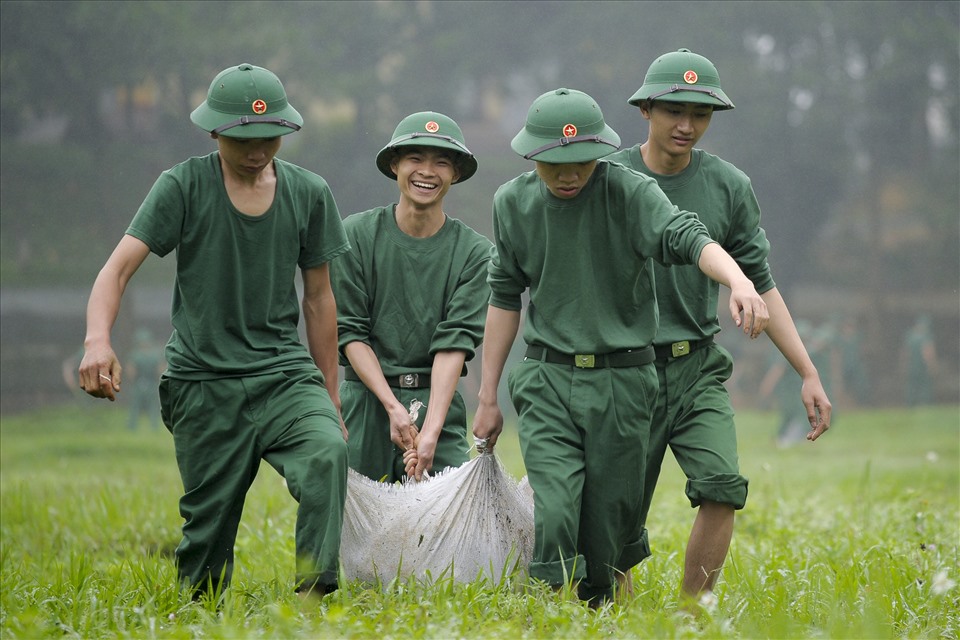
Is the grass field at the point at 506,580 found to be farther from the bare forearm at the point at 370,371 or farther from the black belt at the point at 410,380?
the black belt at the point at 410,380

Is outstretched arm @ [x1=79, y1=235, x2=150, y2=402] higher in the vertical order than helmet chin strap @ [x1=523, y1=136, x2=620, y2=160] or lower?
lower

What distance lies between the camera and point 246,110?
453 cm

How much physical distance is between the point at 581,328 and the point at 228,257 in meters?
1.23

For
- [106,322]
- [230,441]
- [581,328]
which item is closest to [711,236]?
[581,328]

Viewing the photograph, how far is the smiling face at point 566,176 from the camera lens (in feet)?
14.9

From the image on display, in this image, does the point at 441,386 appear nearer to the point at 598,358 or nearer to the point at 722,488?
the point at 598,358

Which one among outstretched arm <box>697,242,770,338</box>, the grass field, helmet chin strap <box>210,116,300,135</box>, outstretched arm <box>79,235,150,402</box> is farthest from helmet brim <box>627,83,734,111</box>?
outstretched arm <box>79,235,150,402</box>

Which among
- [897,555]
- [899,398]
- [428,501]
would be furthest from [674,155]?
[899,398]

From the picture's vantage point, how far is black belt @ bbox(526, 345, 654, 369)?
4.65 meters

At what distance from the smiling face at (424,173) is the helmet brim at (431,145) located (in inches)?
1.7

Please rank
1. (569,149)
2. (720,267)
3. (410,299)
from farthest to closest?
(410,299)
(569,149)
(720,267)

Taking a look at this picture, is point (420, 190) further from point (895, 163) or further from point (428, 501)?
point (895, 163)

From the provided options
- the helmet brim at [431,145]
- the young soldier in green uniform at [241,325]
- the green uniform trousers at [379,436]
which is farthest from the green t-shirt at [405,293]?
the young soldier in green uniform at [241,325]

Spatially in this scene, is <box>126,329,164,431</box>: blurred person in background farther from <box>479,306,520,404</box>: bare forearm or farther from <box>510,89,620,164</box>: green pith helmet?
<box>510,89,620,164</box>: green pith helmet
